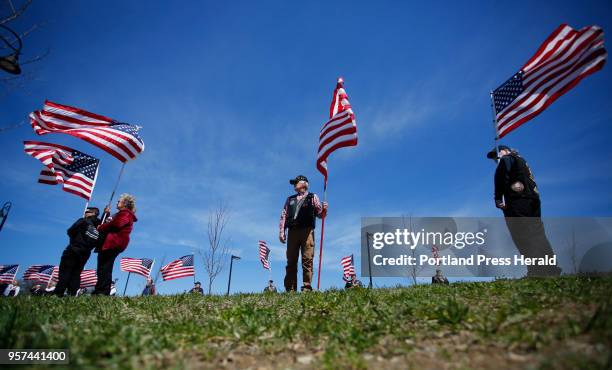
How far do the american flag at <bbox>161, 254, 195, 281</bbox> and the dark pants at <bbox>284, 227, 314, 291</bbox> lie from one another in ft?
49.7

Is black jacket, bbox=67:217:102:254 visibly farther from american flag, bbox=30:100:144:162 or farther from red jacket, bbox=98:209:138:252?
american flag, bbox=30:100:144:162

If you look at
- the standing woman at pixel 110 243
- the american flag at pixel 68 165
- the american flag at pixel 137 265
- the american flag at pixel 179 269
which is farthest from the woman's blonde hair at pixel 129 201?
the american flag at pixel 137 265

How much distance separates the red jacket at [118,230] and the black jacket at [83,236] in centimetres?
54

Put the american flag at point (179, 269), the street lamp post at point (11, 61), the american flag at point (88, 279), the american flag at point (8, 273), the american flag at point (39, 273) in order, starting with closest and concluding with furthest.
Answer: the street lamp post at point (11, 61) < the american flag at point (179, 269) < the american flag at point (88, 279) < the american flag at point (39, 273) < the american flag at point (8, 273)

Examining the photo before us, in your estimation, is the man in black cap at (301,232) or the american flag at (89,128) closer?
the man in black cap at (301,232)

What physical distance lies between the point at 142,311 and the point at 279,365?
3.15 metres

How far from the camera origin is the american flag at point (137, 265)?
22.2 metres

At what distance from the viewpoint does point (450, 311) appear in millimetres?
3662

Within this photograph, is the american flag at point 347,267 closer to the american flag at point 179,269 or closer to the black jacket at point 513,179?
the american flag at point 179,269

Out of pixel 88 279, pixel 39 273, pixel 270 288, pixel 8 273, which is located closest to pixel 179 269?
pixel 270 288

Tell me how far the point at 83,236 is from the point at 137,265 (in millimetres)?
16721

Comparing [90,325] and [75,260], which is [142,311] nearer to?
[90,325]

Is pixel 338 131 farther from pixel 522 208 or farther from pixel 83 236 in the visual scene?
pixel 83 236

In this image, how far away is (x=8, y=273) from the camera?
29.4 metres
